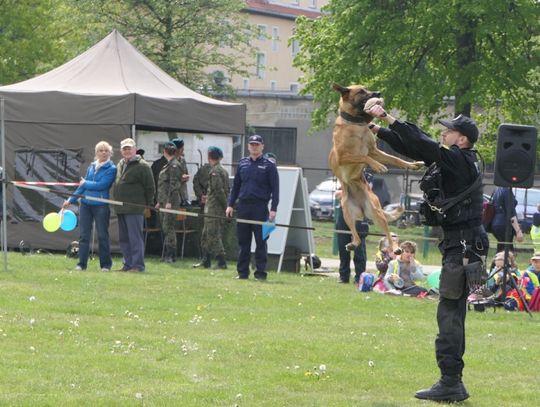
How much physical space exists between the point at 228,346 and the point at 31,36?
93.2ft

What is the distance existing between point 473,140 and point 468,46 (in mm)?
22200

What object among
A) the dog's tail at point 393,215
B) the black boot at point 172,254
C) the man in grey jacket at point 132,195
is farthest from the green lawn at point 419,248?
the dog's tail at point 393,215

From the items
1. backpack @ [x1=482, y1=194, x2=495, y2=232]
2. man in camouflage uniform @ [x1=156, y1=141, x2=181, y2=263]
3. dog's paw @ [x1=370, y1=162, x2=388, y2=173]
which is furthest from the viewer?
man in camouflage uniform @ [x1=156, y1=141, x2=181, y2=263]

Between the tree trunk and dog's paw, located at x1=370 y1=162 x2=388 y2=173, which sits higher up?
the tree trunk

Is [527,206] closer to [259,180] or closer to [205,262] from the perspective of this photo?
[205,262]

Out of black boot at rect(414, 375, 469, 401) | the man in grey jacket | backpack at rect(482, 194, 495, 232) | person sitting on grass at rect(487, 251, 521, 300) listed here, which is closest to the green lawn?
backpack at rect(482, 194, 495, 232)

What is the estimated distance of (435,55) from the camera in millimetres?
30094

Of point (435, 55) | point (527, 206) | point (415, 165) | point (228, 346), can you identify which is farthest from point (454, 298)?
point (527, 206)

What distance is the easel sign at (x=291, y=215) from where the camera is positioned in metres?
17.5

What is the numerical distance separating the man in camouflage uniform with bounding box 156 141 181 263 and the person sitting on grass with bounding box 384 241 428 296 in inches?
163

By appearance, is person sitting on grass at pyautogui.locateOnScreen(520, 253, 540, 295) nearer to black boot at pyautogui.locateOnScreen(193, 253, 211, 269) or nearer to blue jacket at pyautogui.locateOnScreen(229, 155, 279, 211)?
blue jacket at pyautogui.locateOnScreen(229, 155, 279, 211)

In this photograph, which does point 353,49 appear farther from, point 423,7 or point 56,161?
point 56,161

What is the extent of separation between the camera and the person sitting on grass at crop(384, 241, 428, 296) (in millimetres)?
14547

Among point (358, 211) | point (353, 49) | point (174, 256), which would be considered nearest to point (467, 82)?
point (353, 49)
